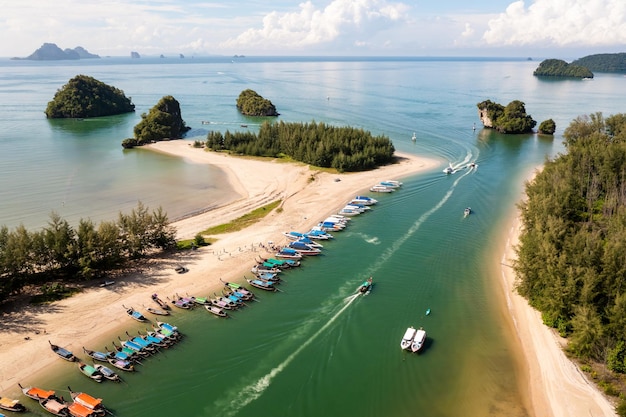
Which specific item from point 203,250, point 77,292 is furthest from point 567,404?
point 77,292

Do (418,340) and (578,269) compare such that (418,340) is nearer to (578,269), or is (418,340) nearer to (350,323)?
(350,323)

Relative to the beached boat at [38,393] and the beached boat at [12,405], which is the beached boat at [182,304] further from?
the beached boat at [12,405]

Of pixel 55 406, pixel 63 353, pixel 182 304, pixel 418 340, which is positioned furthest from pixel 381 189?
pixel 55 406

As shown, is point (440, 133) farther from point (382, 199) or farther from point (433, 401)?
point (433, 401)

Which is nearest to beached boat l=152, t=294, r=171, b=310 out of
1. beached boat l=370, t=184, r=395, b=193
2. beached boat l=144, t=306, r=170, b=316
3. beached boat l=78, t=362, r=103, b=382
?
beached boat l=144, t=306, r=170, b=316

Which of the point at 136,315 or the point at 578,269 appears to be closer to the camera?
the point at 578,269

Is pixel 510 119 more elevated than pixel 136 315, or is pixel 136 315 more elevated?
pixel 510 119

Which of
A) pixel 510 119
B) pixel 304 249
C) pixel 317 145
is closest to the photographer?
pixel 304 249
